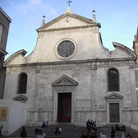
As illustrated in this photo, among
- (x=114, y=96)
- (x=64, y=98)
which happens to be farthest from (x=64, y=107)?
(x=114, y=96)

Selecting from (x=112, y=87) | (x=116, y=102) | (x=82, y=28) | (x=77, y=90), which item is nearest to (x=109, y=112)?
(x=116, y=102)

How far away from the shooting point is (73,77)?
21719 millimetres

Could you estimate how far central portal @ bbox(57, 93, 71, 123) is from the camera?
21391mm

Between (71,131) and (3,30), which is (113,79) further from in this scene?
(3,30)

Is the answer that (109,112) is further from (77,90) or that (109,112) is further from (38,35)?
(38,35)

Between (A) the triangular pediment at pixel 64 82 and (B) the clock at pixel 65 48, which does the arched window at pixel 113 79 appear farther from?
(B) the clock at pixel 65 48

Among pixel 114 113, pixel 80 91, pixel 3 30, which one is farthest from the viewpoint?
pixel 3 30

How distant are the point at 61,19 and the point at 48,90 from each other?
329 inches

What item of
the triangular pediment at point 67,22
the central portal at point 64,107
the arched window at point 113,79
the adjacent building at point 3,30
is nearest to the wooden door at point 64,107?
the central portal at point 64,107

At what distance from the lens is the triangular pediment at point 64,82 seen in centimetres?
2135

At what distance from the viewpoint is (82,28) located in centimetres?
2330

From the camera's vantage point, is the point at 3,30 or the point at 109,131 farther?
the point at 3,30

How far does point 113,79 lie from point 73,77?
401 cm

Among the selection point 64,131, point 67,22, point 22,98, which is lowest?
point 64,131
